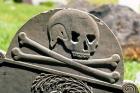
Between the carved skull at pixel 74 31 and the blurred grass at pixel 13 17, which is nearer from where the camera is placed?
the carved skull at pixel 74 31

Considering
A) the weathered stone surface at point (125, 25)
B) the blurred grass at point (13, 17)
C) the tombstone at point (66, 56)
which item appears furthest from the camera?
the blurred grass at point (13, 17)

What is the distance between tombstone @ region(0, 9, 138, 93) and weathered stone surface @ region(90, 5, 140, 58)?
5.60 metres

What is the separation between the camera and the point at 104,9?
10820 millimetres

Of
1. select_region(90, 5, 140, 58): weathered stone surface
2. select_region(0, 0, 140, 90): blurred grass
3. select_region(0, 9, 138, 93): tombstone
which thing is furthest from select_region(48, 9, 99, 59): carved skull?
select_region(90, 5, 140, 58): weathered stone surface

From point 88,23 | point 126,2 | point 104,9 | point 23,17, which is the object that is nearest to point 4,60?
point 88,23

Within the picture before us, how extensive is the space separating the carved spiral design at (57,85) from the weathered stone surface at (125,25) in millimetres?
5591

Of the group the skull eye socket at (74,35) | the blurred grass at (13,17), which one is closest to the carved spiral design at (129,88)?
the skull eye socket at (74,35)

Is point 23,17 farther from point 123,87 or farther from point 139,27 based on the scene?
point 123,87

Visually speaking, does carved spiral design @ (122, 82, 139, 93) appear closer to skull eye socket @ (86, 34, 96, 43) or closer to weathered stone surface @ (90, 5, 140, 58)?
skull eye socket @ (86, 34, 96, 43)

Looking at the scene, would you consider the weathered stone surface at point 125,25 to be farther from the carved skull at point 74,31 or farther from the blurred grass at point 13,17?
the carved skull at point 74,31

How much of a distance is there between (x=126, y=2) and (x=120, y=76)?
15215 millimetres

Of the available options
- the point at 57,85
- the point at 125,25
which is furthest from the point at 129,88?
the point at 125,25

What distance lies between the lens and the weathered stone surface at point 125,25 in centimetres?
1084

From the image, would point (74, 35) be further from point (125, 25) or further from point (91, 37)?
point (125, 25)
